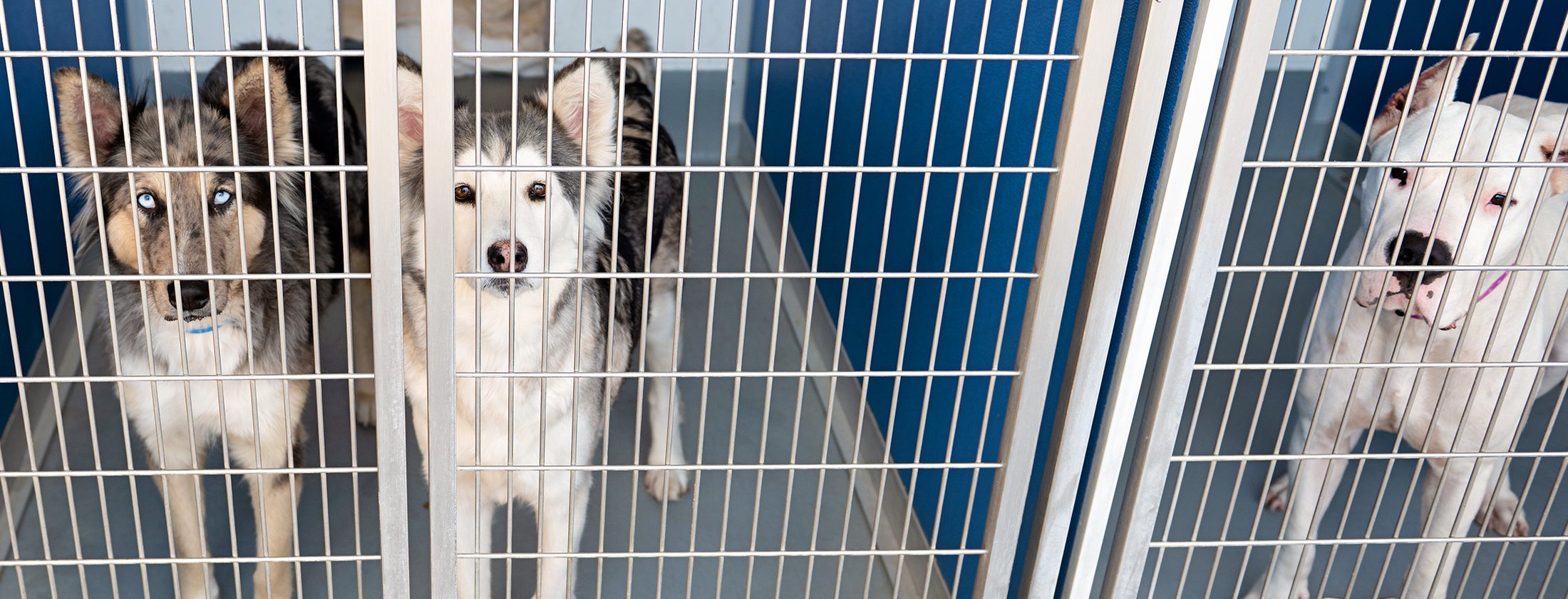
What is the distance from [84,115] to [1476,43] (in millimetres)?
3568

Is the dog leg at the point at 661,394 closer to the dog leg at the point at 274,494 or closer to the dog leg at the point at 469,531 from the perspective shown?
the dog leg at the point at 469,531

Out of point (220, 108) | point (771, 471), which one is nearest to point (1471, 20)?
point (771, 471)

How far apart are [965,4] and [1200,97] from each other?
839 mm

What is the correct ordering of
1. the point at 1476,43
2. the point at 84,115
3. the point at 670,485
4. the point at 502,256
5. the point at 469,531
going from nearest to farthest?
the point at 502,256, the point at 84,115, the point at 469,531, the point at 670,485, the point at 1476,43

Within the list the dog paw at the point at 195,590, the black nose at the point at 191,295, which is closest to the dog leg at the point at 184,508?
the dog paw at the point at 195,590

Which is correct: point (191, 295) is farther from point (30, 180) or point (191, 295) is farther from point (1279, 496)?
point (1279, 496)

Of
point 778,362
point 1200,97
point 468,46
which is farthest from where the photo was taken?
point 468,46

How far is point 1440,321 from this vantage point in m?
1.87

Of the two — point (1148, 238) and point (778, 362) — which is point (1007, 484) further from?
point (778, 362)

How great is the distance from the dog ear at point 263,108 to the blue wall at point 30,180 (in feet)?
2.63

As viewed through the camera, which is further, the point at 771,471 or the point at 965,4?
the point at 771,471

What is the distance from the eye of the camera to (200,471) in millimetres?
1580

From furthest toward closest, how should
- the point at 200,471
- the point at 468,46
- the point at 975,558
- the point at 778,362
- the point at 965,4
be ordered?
the point at 468,46, the point at 778,362, the point at 975,558, the point at 965,4, the point at 200,471

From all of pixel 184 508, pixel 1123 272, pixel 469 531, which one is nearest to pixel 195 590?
pixel 184 508
